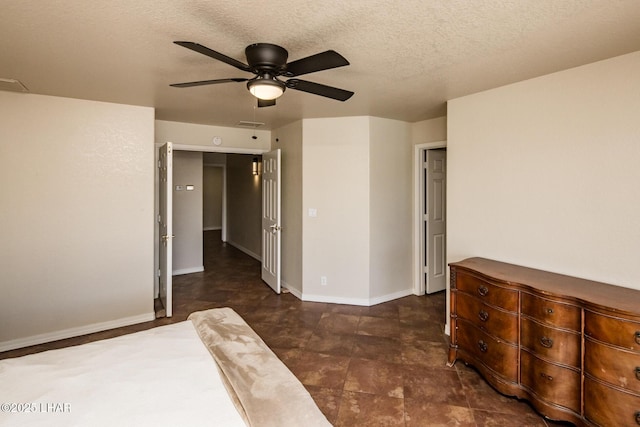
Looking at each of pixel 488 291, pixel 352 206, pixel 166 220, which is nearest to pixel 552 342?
pixel 488 291

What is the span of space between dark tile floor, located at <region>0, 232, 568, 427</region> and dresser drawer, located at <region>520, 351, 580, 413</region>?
0.68ft

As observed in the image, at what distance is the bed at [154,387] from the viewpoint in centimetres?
112

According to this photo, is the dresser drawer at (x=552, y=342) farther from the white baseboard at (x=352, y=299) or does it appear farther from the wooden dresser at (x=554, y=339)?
the white baseboard at (x=352, y=299)

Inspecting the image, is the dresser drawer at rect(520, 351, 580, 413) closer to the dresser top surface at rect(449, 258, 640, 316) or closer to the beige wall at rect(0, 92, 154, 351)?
the dresser top surface at rect(449, 258, 640, 316)

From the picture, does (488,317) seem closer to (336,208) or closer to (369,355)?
(369,355)

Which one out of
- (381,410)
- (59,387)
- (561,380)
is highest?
(59,387)

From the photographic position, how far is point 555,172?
245 cm

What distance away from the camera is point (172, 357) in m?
1.50

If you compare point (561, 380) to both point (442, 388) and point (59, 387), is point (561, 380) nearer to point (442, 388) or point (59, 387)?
point (442, 388)

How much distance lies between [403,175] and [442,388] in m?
2.71

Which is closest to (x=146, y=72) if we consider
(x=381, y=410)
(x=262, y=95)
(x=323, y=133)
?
(x=262, y=95)

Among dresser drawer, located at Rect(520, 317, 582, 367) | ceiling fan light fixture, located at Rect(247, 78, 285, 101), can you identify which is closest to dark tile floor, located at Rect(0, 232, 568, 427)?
dresser drawer, located at Rect(520, 317, 582, 367)

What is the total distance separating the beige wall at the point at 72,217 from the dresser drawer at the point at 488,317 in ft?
11.1

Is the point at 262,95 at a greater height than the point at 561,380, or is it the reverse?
the point at 262,95
